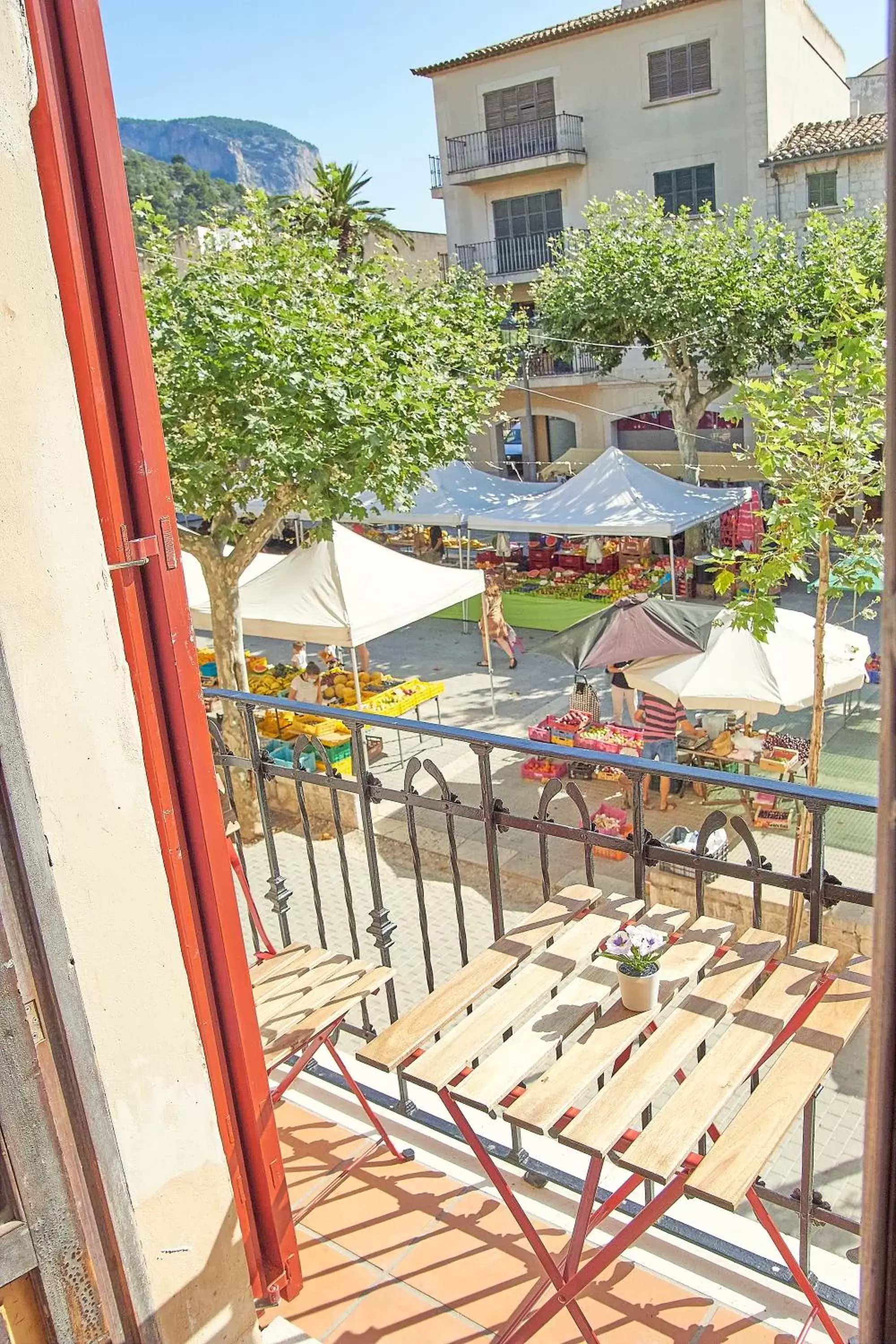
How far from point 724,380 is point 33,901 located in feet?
64.1

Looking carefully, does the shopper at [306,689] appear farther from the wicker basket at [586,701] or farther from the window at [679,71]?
the window at [679,71]

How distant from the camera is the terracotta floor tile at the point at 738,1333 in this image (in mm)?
2379

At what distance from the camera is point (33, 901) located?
1676 mm

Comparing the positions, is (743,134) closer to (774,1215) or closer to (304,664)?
(304,664)

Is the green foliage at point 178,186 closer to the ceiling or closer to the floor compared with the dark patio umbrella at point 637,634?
closer to the ceiling

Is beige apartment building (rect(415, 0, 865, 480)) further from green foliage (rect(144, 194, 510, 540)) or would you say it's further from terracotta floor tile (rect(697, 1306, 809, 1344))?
terracotta floor tile (rect(697, 1306, 809, 1344))

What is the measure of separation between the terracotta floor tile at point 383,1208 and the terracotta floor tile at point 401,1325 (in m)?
0.12

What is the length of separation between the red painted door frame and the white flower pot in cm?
85

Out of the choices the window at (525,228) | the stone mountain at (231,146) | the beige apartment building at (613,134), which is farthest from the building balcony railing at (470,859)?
the stone mountain at (231,146)

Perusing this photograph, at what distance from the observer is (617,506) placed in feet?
49.6

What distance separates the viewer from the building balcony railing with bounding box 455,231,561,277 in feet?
88.7

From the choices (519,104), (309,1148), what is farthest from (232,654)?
(519,104)

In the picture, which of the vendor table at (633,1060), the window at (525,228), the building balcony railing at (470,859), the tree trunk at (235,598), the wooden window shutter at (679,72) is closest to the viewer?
the vendor table at (633,1060)

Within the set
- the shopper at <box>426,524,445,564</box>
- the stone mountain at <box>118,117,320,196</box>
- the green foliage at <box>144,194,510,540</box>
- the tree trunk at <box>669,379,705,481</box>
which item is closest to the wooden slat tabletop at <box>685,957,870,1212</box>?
the green foliage at <box>144,194,510,540</box>
